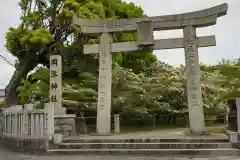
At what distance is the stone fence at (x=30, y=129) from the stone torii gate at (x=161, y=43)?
2.63 meters

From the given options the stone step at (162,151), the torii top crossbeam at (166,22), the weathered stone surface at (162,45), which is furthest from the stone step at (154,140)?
the torii top crossbeam at (166,22)

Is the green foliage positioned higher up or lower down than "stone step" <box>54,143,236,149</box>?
higher up

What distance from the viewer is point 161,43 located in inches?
566

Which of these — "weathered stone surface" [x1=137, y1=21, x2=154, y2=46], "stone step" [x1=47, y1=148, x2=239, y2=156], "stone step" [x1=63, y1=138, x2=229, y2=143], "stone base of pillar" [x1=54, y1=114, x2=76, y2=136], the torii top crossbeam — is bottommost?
"stone step" [x1=47, y1=148, x2=239, y2=156]

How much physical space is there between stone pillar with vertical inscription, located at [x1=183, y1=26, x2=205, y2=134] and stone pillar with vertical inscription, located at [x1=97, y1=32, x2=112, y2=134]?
339 centimetres

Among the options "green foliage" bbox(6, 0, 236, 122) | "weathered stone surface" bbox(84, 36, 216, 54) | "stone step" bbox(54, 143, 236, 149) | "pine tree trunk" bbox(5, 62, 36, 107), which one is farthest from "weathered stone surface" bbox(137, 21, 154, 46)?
"pine tree trunk" bbox(5, 62, 36, 107)

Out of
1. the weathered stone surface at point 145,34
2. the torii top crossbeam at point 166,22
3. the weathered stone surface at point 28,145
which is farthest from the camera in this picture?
the weathered stone surface at point 145,34

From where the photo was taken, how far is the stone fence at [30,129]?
1253 centimetres

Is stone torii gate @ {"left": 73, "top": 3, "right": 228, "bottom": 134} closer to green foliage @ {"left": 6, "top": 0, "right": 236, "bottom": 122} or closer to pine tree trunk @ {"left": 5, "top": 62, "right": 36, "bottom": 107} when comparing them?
green foliage @ {"left": 6, "top": 0, "right": 236, "bottom": 122}

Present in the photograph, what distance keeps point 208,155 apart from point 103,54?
655 centimetres

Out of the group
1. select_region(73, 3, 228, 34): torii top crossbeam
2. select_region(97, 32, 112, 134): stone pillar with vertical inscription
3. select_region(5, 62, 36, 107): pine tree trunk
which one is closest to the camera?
select_region(73, 3, 228, 34): torii top crossbeam

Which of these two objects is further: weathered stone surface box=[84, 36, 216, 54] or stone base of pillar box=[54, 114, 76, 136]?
weathered stone surface box=[84, 36, 216, 54]

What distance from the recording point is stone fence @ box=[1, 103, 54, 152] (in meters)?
12.5

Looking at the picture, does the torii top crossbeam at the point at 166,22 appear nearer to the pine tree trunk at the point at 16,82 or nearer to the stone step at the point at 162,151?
the stone step at the point at 162,151
